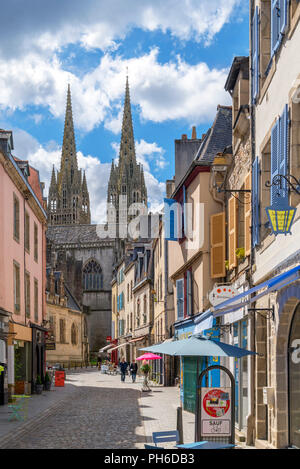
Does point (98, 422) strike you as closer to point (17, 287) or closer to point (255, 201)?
point (255, 201)

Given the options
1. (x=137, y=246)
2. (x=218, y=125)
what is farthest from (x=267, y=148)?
(x=137, y=246)

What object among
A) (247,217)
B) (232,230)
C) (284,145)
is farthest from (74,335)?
(284,145)

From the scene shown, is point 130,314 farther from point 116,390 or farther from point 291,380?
point 291,380

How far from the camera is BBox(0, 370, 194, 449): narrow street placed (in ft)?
43.0

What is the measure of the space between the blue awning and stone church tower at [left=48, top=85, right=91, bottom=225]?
339 ft

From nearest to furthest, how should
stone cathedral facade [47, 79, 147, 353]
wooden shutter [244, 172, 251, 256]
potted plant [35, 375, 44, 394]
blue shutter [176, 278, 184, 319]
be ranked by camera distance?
wooden shutter [244, 172, 251, 256]
blue shutter [176, 278, 184, 319]
potted plant [35, 375, 44, 394]
stone cathedral facade [47, 79, 147, 353]

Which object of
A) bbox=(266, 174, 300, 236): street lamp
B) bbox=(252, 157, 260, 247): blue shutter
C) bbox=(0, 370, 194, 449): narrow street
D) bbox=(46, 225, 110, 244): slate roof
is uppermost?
bbox=(46, 225, 110, 244): slate roof

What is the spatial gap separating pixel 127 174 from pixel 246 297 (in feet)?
349

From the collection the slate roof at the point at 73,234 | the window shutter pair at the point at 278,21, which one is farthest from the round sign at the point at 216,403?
the slate roof at the point at 73,234

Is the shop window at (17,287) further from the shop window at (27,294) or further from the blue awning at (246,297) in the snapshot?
the blue awning at (246,297)

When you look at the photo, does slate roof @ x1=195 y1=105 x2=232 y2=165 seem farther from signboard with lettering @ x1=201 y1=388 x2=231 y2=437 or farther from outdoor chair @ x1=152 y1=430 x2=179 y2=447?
outdoor chair @ x1=152 y1=430 x2=179 y2=447

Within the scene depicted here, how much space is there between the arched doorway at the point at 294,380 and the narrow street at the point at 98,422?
129 inches

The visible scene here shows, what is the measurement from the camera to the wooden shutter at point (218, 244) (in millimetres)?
16656

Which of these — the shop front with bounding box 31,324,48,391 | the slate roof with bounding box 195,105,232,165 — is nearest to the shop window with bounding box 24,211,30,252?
the shop front with bounding box 31,324,48,391
